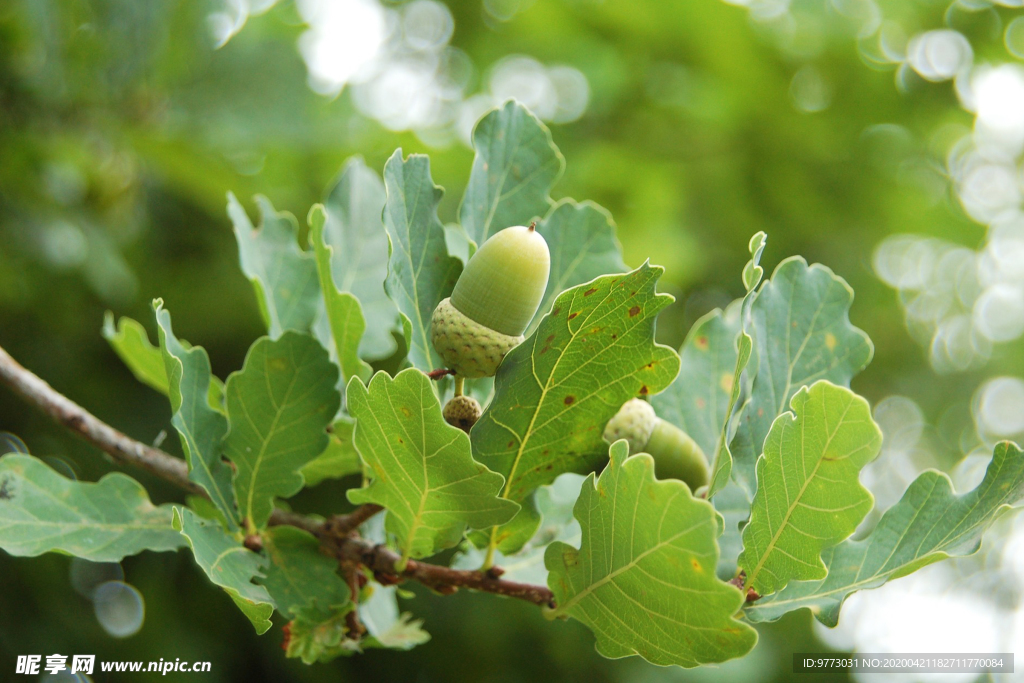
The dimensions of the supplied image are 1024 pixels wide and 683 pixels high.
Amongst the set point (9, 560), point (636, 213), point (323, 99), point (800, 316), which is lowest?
point (9, 560)

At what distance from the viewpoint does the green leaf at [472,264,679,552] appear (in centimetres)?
75

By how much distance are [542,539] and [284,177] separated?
2.01 metres

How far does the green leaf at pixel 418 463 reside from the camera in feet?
2.39

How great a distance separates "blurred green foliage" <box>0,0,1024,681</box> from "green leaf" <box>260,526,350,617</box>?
4.67 ft

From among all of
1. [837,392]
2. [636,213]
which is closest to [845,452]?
[837,392]

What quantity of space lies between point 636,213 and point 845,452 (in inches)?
82.4

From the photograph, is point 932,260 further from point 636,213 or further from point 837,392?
point 837,392

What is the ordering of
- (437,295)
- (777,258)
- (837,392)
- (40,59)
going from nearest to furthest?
(837,392), (437,295), (40,59), (777,258)

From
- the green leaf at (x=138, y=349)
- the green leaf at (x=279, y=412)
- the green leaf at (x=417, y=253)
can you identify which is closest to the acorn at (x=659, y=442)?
the green leaf at (x=417, y=253)

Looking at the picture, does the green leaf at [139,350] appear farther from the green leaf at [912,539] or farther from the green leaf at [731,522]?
the green leaf at [912,539]

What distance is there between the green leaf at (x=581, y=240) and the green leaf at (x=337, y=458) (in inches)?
10.9

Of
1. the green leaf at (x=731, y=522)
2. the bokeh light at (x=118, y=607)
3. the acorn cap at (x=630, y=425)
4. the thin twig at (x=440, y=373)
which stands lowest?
the bokeh light at (x=118, y=607)

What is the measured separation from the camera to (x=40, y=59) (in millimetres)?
2225

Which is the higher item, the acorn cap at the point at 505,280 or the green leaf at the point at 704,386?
the acorn cap at the point at 505,280
